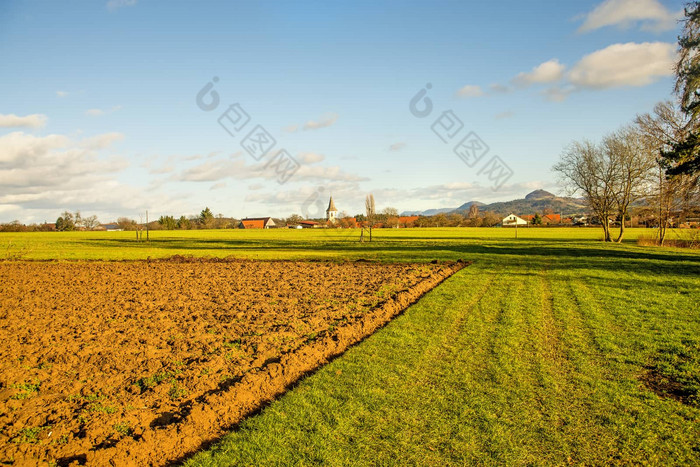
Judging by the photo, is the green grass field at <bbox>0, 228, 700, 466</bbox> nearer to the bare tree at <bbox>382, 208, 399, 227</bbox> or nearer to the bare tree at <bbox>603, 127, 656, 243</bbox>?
the bare tree at <bbox>603, 127, 656, 243</bbox>

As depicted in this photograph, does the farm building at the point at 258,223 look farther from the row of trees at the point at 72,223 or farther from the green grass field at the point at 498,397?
the green grass field at the point at 498,397

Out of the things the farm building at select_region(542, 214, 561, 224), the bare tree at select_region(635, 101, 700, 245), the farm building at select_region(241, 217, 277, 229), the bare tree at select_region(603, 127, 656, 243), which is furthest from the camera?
the farm building at select_region(241, 217, 277, 229)

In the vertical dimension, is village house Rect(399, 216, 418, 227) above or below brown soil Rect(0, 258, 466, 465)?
above

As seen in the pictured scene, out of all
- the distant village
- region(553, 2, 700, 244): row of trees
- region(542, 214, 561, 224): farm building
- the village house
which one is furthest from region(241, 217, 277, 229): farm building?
region(553, 2, 700, 244): row of trees

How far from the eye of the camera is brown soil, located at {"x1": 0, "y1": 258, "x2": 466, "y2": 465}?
4.80 m

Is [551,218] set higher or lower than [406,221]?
lower

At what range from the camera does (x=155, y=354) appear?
300 inches

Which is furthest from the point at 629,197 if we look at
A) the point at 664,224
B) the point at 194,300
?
the point at 194,300

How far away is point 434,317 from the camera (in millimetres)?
10227

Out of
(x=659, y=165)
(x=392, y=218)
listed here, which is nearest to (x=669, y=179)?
(x=659, y=165)

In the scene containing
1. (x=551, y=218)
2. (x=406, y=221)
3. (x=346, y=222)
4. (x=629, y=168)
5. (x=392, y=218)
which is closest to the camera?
(x=629, y=168)

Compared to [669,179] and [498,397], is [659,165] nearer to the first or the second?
[669,179]

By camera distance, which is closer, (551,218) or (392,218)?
(392,218)

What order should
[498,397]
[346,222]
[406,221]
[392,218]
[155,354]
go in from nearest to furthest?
1. [498,397]
2. [155,354]
3. [346,222]
4. [392,218]
5. [406,221]
